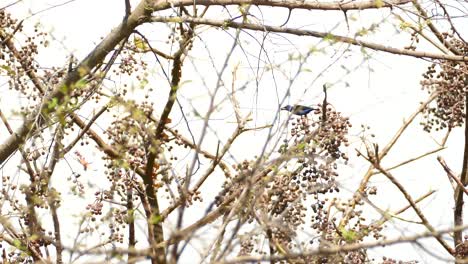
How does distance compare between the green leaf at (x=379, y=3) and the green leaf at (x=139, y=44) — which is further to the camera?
the green leaf at (x=139, y=44)

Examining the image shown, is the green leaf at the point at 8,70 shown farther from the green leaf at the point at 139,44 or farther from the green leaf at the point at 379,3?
the green leaf at the point at 379,3

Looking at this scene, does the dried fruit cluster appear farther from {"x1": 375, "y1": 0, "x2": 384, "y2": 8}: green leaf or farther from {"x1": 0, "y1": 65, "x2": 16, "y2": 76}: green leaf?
{"x1": 0, "y1": 65, "x2": 16, "y2": 76}: green leaf

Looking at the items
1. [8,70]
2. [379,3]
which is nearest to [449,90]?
[379,3]

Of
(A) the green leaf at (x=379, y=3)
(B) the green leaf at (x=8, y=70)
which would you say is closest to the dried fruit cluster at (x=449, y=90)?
(A) the green leaf at (x=379, y=3)

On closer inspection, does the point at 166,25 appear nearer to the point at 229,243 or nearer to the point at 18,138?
the point at 18,138

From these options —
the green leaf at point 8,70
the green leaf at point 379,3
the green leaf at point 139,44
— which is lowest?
the green leaf at point 8,70

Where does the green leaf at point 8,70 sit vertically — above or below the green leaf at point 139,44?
below

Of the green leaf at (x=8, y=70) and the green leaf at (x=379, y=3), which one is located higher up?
the green leaf at (x=379, y=3)

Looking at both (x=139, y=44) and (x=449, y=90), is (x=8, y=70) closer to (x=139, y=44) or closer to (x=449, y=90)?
(x=139, y=44)

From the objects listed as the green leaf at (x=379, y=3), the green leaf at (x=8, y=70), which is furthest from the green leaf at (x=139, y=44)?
the green leaf at (x=379, y=3)

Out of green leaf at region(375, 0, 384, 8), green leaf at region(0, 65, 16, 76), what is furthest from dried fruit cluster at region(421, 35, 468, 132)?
green leaf at region(0, 65, 16, 76)

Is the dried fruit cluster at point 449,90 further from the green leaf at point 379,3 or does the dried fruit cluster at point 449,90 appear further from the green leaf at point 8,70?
the green leaf at point 8,70

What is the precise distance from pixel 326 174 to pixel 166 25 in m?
1.14

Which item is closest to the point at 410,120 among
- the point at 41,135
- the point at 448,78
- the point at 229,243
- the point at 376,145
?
the point at 448,78
